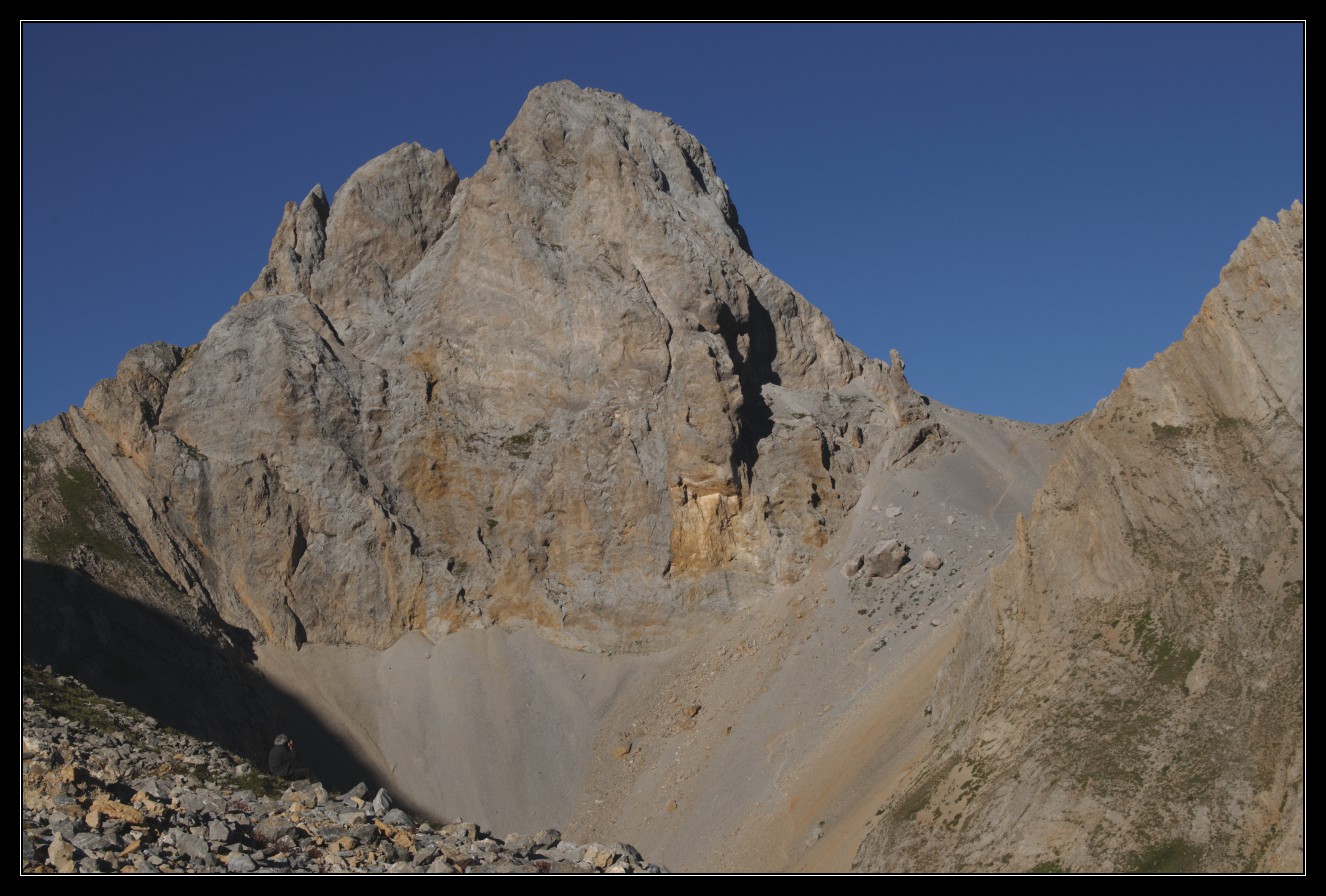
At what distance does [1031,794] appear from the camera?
1549 inches

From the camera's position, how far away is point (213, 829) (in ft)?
85.9

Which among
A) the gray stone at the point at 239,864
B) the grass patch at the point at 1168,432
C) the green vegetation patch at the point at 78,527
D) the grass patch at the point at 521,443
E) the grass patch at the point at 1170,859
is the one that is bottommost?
the grass patch at the point at 1170,859

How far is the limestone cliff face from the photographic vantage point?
33.8 metres

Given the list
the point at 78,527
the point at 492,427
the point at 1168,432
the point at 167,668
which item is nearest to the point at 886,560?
the point at 492,427

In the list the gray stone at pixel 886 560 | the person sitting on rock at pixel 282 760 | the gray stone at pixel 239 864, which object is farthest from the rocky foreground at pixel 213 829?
the gray stone at pixel 886 560

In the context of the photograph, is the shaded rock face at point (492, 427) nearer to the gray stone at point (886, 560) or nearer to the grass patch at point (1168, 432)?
the gray stone at point (886, 560)

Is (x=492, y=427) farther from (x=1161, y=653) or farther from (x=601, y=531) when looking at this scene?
(x=1161, y=653)

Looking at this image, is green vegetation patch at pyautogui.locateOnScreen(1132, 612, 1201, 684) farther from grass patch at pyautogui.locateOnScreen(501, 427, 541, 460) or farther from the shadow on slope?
grass patch at pyautogui.locateOnScreen(501, 427, 541, 460)

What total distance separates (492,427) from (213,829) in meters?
55.7

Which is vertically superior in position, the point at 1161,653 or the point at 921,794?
the point at 1161,653

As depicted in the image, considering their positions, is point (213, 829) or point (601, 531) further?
point (601, 531)

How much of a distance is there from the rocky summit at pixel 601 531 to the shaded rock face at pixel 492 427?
22 centimetres

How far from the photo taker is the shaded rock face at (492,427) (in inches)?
2987

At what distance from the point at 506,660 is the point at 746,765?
18.1 meters
